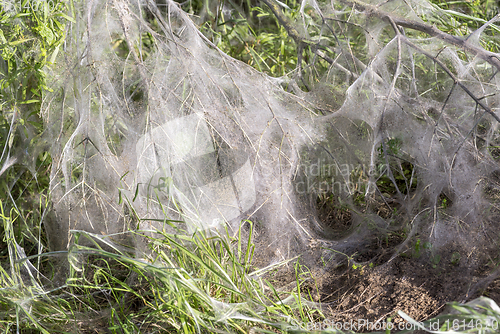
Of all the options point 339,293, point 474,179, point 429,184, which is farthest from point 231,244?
point 474,179

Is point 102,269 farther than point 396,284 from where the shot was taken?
Yes

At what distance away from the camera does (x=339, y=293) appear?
2.02 metres

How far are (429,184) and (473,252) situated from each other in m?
0.43

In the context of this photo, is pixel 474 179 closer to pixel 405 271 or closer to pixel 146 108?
pixel 405 271
